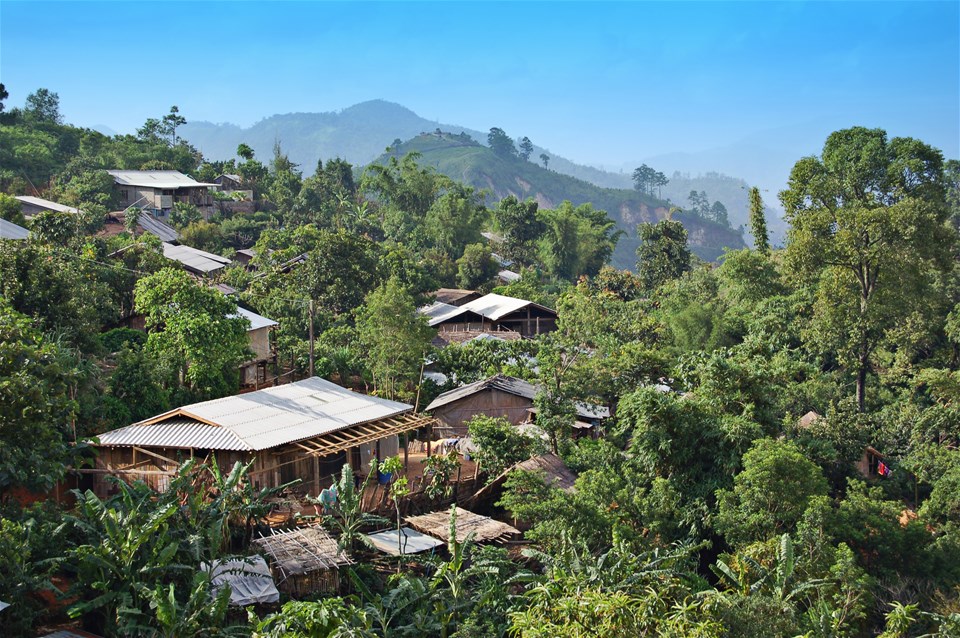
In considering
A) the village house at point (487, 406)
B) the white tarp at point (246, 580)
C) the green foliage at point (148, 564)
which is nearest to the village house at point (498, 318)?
the village house at point (487, 406)

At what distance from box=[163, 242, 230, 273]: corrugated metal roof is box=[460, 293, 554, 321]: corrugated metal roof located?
10878mm

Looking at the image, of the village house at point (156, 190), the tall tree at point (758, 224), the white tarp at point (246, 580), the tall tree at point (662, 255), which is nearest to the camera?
the white tarp at point (246, 580)

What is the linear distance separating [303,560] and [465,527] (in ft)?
11.6

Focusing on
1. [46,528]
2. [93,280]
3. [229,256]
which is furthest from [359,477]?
[229,256]

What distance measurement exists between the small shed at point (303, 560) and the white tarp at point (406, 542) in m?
0.81

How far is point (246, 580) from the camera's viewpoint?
47.3ft

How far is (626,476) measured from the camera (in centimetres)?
1920

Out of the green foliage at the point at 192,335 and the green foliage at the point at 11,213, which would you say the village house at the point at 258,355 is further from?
the green foliage at the point at 11,213

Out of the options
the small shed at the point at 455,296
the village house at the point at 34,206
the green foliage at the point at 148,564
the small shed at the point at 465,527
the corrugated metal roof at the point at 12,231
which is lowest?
the small shed at the point at 465,527

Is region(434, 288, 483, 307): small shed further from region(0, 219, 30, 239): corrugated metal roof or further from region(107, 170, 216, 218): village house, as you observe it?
region(0, 219, 30, 239): corrugated metal roof

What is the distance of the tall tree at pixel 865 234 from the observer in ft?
89.6

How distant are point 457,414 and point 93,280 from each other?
36.8 feet

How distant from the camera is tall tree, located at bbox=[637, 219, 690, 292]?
47188 millimetres

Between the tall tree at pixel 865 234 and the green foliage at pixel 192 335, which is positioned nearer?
the green foliage at pixel 192 335
